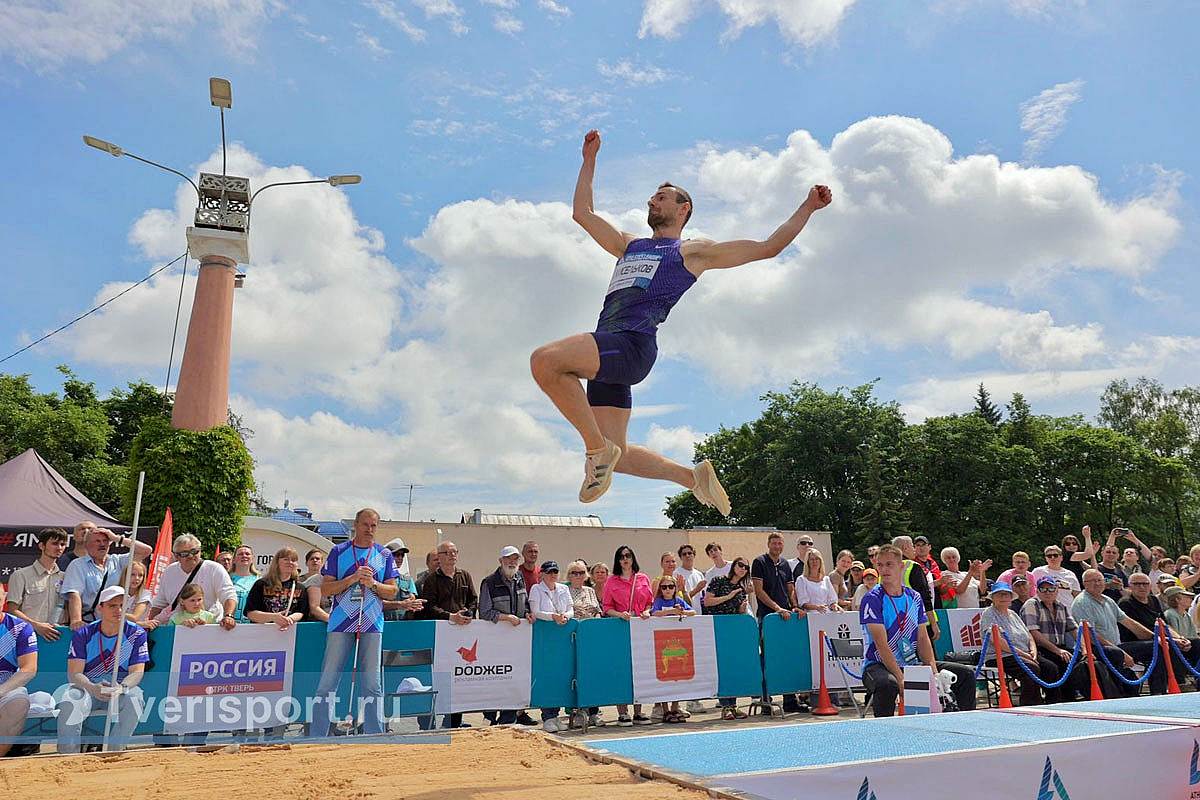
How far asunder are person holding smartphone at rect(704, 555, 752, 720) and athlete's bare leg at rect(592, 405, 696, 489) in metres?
5.18

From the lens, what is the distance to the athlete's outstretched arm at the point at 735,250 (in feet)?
14.0

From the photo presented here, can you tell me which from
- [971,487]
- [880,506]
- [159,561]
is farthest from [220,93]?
[971,487]

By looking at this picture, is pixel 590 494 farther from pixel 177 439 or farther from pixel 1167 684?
pixel 177 439

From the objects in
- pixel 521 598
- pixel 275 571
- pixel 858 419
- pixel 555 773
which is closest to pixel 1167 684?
pixel 521 598

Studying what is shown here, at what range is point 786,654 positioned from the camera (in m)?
9.37

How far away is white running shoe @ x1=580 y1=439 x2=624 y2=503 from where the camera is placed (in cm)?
396

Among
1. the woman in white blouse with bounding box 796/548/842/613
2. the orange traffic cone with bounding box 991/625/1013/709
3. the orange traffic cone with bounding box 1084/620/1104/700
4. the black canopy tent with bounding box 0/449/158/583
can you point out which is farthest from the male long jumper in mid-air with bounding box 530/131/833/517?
the black canopy tent with bounding box 0/449/158/583

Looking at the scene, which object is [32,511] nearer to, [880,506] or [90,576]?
[90,576]

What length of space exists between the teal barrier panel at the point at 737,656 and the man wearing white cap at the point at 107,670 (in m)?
5.54

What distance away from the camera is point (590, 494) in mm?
4039

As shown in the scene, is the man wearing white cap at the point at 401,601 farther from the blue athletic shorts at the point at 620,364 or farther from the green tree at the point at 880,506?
the green tree at the point at 880,506

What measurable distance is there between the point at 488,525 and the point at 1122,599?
23.6 metres

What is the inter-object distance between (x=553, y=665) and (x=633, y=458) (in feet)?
15.2

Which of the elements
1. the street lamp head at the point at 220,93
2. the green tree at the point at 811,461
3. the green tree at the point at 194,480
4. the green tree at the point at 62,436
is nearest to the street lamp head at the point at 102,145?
the street lamp head at the point at 220,93
